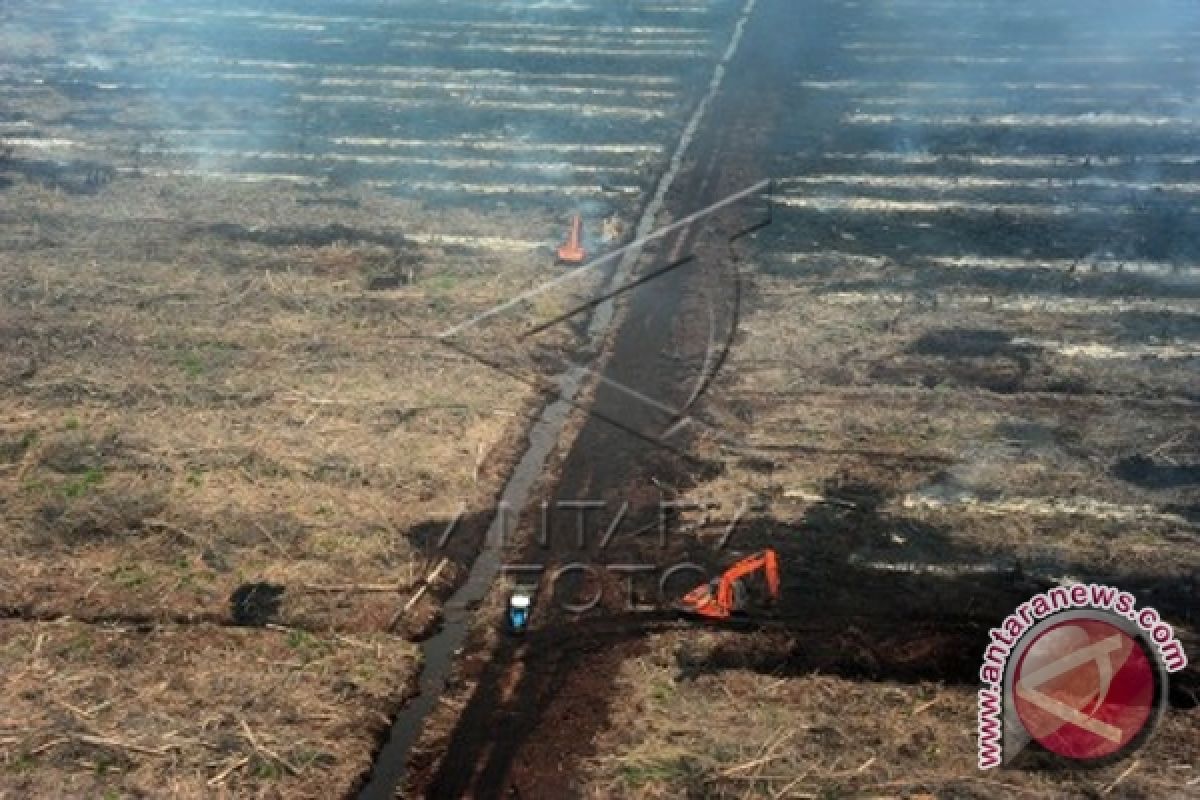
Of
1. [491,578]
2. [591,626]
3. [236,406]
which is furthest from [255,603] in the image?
[236,406]

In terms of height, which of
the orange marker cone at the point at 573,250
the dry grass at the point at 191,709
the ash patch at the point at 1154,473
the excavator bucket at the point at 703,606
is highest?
the orange marker cone at the point at 573,250

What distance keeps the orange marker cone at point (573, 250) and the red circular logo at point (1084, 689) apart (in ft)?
26.7

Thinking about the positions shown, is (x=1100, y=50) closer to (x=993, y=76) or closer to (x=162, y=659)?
(x=993, y=76)

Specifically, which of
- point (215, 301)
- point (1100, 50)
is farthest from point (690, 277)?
point (1100, 50)

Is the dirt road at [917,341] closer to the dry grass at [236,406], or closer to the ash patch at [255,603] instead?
the dry grass at [236,406]

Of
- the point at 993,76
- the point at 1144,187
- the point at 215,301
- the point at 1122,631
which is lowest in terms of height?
the point at 1122,631

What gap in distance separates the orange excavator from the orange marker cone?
6661 millimetres

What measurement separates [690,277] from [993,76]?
1072 cm

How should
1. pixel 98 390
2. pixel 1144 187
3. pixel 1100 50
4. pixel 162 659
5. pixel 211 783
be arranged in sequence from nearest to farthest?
pixel 211 783 → pixel 162 659 → pixel 98 390 → pixel 1144 187 → pixel 1100 50

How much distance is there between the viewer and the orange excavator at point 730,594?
900 cm

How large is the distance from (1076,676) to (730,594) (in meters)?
2.61

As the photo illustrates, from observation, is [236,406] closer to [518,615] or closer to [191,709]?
[191,709]

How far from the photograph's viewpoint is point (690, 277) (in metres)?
14.7

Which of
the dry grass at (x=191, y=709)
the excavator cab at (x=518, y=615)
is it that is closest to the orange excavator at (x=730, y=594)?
the excavator cab at (x=518, y=615)
